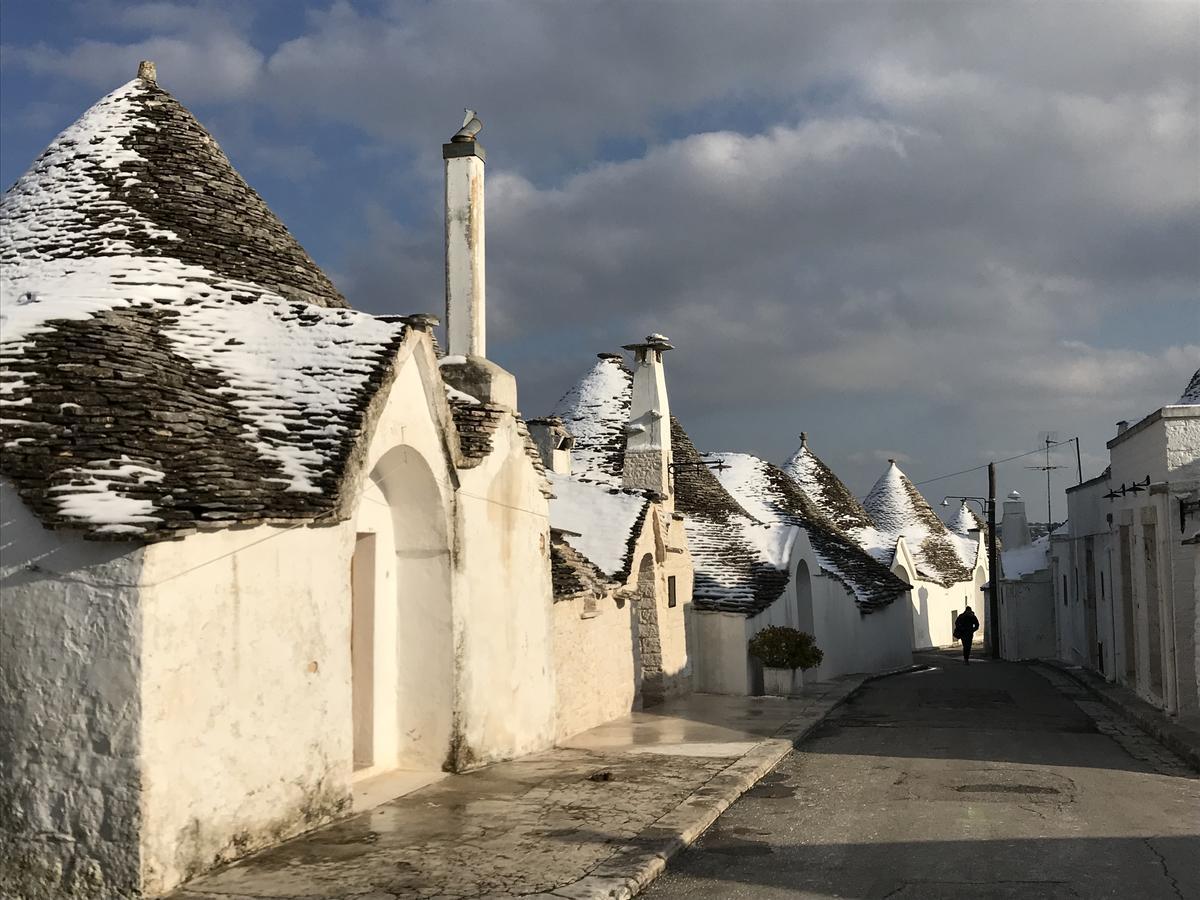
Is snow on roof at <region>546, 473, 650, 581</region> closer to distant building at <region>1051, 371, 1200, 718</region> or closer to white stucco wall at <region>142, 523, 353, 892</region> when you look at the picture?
distant building at <region>1051, 371, 1200, 718</region>

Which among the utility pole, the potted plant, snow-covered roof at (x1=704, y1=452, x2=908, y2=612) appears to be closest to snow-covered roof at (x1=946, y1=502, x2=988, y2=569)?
the utility pole

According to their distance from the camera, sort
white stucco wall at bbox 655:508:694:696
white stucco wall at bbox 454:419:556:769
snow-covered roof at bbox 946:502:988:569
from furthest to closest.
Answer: snow-covered roof at bbox 946:502:988:569
white stucco wall at bbox 655:508:694:696
white stucco wall at bbox 454:419:556:769

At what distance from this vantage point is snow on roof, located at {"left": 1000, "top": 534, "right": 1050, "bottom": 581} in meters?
44.2

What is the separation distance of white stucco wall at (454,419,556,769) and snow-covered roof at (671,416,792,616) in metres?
8.66

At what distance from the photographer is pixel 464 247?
13.7m

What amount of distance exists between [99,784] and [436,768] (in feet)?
A: 15.2

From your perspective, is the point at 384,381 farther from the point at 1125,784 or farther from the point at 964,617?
the point at 964,617

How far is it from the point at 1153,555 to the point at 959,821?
10.2 m

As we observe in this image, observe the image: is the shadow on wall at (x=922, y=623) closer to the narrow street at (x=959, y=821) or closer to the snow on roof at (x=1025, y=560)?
the snow on roof at (x=1025, y=560)

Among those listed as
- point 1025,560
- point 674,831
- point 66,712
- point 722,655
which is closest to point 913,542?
point 1025,560

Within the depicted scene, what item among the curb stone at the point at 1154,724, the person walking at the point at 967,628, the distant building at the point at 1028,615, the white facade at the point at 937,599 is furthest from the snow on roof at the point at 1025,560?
the curb stone at the point at 1154,724

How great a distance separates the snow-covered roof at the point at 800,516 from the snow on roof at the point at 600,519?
38.1 ft

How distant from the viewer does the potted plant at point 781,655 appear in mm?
20734

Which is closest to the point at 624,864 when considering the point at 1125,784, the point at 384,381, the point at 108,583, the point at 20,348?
the point at 108,583
